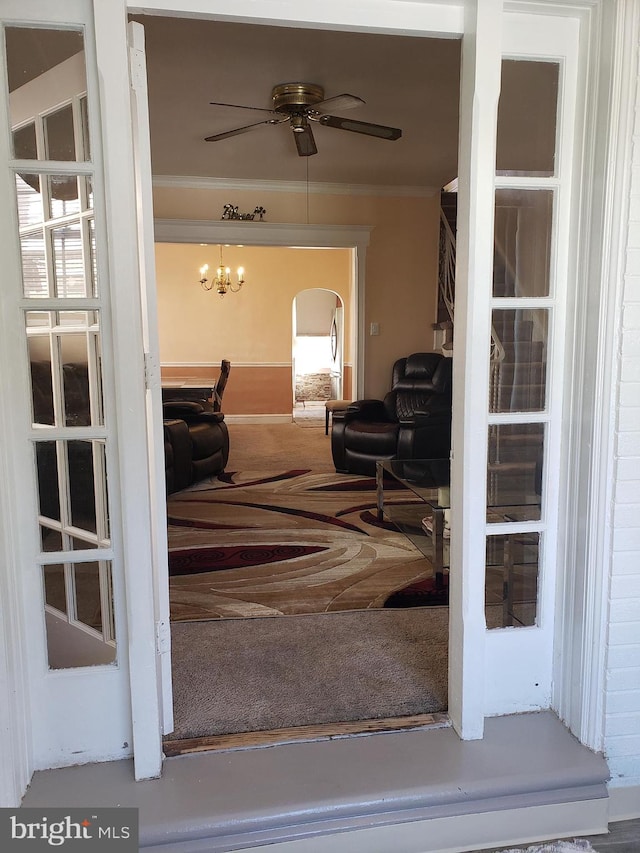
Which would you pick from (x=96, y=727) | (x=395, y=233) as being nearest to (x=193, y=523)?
(x=96, y=727)

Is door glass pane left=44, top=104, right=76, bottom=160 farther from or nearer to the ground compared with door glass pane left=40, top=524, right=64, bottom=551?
farther from the ground

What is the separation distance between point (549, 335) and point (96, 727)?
176 centimetres

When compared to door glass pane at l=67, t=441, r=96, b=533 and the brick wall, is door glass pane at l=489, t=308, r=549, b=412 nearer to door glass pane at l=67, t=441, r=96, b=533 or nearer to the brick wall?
the brick wall

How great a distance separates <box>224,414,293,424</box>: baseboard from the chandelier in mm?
1792

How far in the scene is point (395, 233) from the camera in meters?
6.57

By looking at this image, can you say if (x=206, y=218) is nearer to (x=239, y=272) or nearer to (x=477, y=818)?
(x=239, y=272)

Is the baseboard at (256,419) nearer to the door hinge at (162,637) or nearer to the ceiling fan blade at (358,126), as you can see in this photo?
the ceiling fan blade at (358,126)

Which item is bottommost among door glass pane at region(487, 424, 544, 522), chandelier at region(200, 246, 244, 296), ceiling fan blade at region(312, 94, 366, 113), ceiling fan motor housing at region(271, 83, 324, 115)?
door glass pane at region(487, 424, 544, 522)

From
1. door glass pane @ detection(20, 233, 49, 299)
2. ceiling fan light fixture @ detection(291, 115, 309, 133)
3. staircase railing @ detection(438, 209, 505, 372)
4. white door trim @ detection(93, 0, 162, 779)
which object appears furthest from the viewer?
staircase railing @ detection(438, 209, 505, 372)

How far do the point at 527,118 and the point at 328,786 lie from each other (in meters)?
1.98

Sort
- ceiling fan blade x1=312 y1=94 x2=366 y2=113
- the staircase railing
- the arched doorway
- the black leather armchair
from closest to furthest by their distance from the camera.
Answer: ceiling fan blade x1=312 y1=94 x2=366 y2=113, the black leather armchair, the staircase railing, the arched doorway

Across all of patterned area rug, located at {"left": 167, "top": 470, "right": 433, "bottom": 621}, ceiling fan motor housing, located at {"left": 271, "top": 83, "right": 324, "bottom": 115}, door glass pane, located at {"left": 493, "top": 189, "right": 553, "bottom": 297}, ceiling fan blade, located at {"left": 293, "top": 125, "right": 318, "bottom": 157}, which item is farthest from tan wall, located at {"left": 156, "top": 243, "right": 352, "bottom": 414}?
door glass pane, located at {"left": 493, "top": 189, "right": 553, "bottom": 297}

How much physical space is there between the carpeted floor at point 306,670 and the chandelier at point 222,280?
6389mm

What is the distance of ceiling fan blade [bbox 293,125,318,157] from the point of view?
4.02 m
